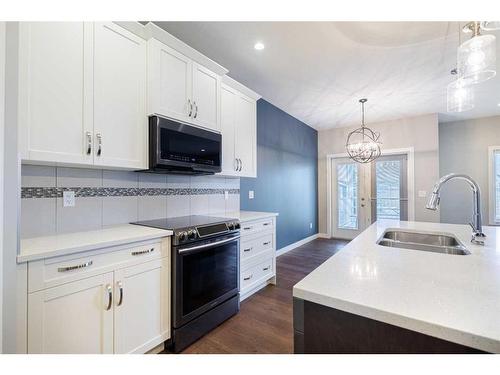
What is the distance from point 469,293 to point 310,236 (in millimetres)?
4909

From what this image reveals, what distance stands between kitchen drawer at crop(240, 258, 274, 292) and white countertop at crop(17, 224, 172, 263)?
1154 mm

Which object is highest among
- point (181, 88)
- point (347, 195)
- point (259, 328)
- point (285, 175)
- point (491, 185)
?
point (181, 88)

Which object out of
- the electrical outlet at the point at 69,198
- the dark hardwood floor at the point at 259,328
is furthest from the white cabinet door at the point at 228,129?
the dark hardwood floor at the point at 259,328

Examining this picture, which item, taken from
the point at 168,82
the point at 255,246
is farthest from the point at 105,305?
the point at 168,82

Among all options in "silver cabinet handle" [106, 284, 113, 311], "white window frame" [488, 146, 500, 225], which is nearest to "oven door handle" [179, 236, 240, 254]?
"silver cabinet handle" [106, 284, 113, 311]

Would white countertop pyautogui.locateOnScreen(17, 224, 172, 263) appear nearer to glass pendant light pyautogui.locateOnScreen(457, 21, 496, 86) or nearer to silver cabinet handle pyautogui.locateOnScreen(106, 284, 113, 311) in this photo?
silver cabinet handle pyautogui.locateOnScreen(106, 284, 113, 311)

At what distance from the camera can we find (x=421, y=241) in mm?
1819

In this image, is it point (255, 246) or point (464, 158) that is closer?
point (255, 246)

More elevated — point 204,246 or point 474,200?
point 474,200

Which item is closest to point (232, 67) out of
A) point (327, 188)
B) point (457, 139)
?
point (327, 188)

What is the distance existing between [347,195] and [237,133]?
3893 millimetres

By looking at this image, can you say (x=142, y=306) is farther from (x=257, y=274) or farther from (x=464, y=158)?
(x=464, y=158)

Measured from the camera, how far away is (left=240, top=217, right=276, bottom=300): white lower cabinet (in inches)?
98.3

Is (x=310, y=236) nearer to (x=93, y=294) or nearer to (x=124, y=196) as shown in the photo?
(x=124, y=196)
